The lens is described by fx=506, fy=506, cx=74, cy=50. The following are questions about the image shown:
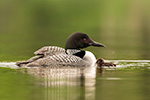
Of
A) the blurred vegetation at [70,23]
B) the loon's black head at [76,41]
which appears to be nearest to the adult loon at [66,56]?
the loon's black head at [76,41]

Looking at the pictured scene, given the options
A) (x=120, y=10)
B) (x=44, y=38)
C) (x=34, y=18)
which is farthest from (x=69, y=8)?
(x=44, y=38)

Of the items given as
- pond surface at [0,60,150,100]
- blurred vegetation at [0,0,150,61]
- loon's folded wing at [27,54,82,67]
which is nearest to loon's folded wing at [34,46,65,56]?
loon's folded wing at [27,54,82,67]

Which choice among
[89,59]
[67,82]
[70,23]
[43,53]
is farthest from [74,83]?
[70,23]

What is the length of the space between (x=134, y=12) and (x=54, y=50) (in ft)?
111

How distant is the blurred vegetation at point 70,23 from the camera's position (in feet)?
63.0

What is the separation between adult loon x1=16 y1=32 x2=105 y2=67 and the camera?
11.4 metres

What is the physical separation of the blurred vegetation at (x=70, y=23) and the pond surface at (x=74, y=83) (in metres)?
4.43

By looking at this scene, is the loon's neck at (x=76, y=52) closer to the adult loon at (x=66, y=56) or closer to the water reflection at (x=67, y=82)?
the adult loon at (x=66, y=56)

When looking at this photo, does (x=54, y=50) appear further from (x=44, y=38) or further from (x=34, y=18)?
(x=34, y=18)

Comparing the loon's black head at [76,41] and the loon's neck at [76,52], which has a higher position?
the loon's black head at [76,41]

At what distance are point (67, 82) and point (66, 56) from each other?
2158 mm

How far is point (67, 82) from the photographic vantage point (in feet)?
30.7

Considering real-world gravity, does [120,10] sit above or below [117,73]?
above

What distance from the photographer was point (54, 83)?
9.23 m
